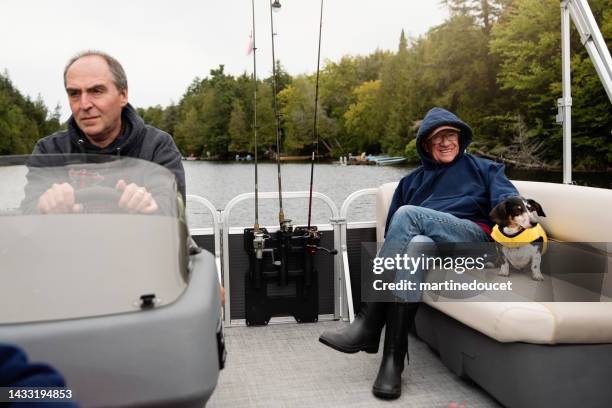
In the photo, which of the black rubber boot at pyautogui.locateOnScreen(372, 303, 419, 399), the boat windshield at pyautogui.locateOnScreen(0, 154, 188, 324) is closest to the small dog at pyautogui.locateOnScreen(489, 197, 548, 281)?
the black rubber boot at pyautogui.locateOnScreen(372, 303, 419, 399)

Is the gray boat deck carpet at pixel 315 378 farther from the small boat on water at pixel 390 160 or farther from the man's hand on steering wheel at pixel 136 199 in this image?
the small boat on water at pixel 390 160

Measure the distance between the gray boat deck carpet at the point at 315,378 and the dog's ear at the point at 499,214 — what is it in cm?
75

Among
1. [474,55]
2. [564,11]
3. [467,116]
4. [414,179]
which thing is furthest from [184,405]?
[474,55]

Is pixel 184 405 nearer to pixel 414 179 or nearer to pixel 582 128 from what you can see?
pixel 414 179

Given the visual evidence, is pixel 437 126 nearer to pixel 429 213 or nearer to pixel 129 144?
pixel 429 213

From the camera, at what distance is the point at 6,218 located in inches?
57.1

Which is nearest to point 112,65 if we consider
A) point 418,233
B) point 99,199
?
point 99,199

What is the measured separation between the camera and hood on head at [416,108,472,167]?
3229 mm

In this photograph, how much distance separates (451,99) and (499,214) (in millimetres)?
31004

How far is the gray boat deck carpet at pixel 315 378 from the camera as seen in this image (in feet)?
8.61

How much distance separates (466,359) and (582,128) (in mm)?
25173

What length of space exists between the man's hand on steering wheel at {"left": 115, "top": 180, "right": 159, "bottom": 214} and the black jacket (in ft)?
2.30

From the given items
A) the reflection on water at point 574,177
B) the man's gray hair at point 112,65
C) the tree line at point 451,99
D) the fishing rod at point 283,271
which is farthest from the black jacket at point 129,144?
the reflection on water at point 574,177

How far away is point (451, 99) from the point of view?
3253cm
